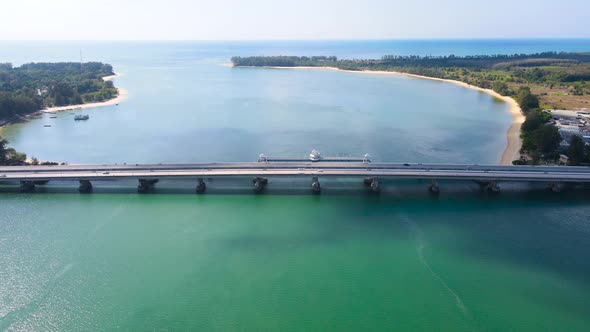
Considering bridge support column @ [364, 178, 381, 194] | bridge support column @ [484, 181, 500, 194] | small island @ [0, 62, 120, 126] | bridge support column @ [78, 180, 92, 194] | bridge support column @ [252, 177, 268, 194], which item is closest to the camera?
bridge support column @ [484, 181, 500, 194]

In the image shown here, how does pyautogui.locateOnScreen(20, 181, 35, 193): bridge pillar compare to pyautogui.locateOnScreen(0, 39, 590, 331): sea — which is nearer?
pyautogui.locateOnScreen(0, 39, 590, 331): sea

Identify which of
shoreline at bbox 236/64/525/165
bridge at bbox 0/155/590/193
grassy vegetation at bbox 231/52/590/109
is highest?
grassy vegetation at bbox 231/52/590/109

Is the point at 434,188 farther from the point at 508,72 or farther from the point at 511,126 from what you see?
the point at 508,72

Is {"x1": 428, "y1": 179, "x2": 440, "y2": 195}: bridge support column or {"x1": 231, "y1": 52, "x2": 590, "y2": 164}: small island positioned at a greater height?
{"x1": 231, "y1": 52, "x2": 590, "y2": 164}: small island

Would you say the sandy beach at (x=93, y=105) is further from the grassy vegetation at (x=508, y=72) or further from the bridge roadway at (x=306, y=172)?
the grassy vegetation at (x=508, y=72)

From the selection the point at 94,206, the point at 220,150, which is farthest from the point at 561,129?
the point at 94,206

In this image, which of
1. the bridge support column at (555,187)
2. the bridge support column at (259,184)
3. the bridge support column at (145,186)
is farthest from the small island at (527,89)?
the bridge support column at (145,186)

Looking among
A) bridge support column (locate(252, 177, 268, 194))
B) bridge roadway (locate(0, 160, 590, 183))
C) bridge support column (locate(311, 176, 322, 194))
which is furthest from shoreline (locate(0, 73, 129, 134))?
bridge support column (locate(311, 176, 322, 194))

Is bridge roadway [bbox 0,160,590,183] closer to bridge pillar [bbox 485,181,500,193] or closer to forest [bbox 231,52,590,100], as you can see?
bridge pillar [bbox 485,181,500,193]

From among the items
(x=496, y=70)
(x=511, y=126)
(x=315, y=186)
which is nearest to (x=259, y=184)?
(x=315, y=186)
